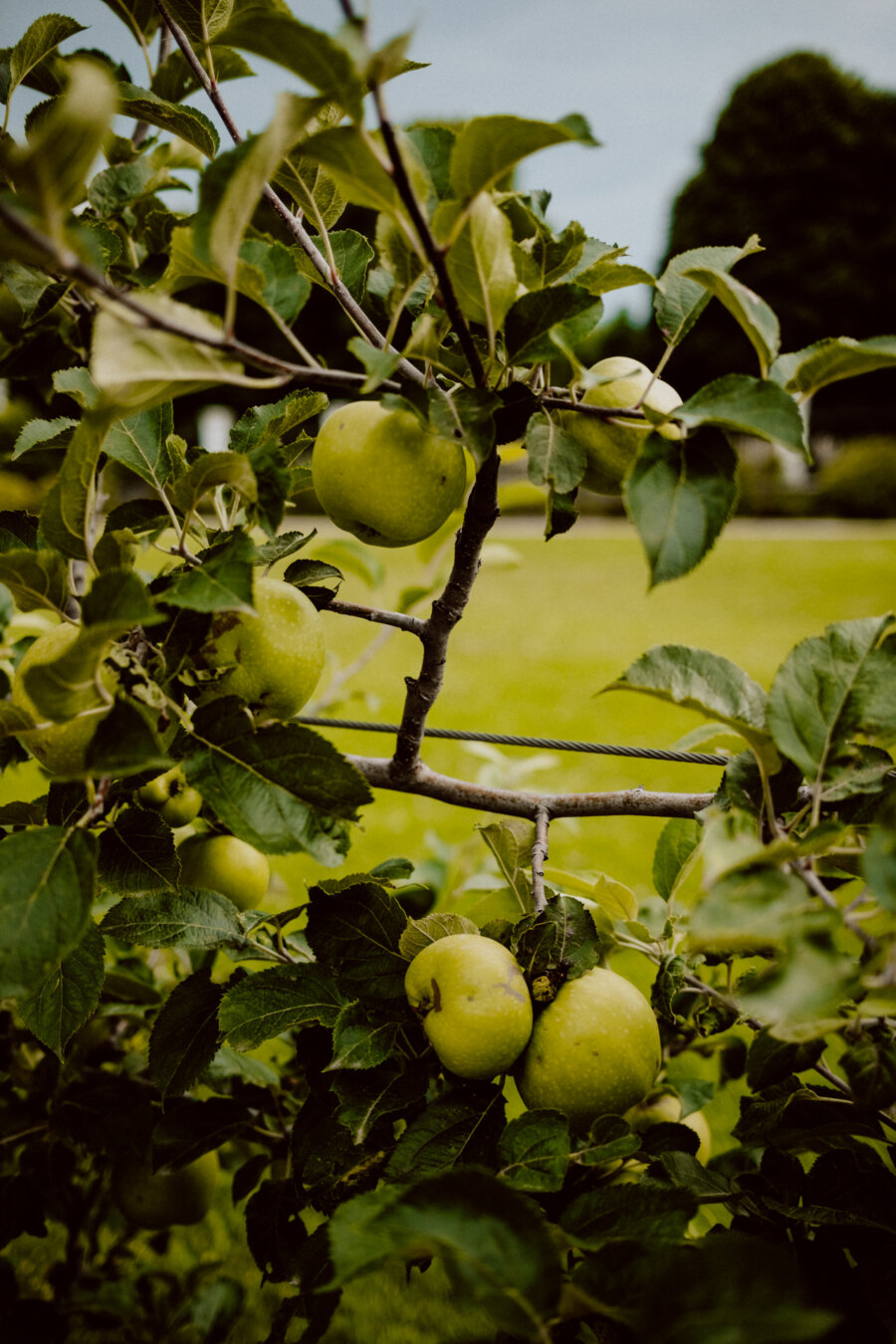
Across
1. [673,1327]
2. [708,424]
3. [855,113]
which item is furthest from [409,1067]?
[855,113]

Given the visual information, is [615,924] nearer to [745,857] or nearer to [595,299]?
[745,857]

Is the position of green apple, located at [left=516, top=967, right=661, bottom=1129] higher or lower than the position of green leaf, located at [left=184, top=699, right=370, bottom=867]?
lower

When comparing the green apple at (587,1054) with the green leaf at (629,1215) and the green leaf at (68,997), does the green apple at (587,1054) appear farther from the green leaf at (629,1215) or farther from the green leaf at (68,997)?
the green leaf at (68,997)

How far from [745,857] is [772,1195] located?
0.53 m

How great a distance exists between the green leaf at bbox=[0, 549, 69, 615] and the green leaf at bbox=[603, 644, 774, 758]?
1.76 feet

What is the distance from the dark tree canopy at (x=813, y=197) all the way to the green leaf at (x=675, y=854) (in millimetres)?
25242

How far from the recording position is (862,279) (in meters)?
24.0

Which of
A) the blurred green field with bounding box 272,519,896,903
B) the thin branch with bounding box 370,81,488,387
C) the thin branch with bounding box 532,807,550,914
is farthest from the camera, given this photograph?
the blurred green field with bounding box 272,519,896,903

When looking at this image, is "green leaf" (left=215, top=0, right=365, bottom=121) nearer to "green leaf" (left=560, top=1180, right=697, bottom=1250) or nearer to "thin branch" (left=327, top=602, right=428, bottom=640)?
"thin branch" (left=327, top=602, right=428, bottom=640)

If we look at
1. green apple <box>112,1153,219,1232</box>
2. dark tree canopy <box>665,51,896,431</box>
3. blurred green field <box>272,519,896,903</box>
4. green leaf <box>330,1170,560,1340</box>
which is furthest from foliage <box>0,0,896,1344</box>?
dark tree canopy <box>665,51,896,431</box>

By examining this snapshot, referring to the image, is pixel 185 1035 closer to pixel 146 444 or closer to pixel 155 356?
pixel 146 444

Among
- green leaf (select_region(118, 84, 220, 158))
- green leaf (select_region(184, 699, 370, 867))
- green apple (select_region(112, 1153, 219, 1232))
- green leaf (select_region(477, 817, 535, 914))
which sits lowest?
green apple (select_region(112, 1153, 219, 1232))

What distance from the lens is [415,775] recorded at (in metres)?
1.23

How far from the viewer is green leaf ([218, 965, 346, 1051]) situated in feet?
3.05
